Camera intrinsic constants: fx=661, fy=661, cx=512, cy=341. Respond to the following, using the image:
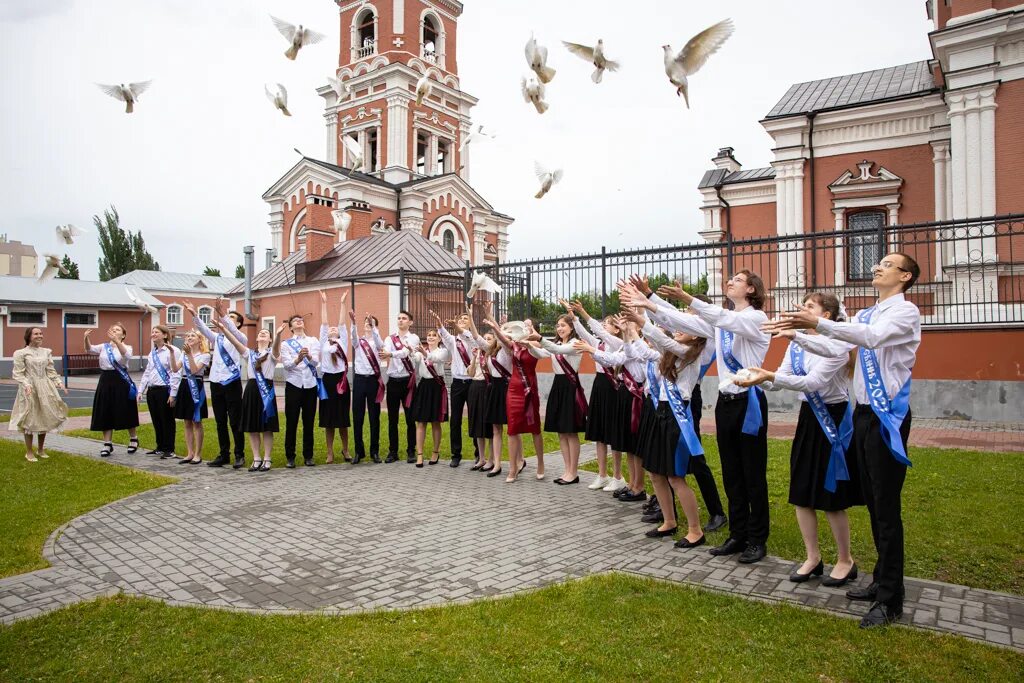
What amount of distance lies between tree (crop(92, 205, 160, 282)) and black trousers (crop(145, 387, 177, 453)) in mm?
61466

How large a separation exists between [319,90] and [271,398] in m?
36.8

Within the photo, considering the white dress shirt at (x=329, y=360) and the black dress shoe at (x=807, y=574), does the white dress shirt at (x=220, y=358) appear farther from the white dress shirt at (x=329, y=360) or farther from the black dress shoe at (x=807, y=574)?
the black dress shoe at (x=807, y=574)

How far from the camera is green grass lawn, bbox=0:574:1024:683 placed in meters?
3.38

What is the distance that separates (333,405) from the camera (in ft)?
31.7

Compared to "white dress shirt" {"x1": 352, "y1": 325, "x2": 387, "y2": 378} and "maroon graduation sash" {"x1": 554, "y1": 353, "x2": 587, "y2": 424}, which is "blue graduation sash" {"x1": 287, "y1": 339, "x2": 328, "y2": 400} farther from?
"maroon graduation sash" {"x1": 554, "y1": 353, "x2": 587, "y2": 424}

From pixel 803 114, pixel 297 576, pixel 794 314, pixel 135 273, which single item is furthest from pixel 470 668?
pixel 135 273

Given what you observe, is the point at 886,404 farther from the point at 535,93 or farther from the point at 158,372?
the point at 158,372

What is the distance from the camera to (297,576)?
496 centimetres

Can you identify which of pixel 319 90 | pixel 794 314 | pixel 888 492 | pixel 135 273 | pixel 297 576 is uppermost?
pixel 319 90

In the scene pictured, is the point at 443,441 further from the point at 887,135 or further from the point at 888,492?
the point at 887,135

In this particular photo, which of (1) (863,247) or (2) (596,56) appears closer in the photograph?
(2) (596,56)

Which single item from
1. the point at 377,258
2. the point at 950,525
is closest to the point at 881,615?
the point at 950,525

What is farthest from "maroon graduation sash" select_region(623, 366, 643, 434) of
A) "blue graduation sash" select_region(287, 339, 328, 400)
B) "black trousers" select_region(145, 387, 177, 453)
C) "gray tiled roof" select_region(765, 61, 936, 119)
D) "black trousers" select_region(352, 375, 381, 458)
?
"gray tiled roof" select_region(765, 61, 936, 119)

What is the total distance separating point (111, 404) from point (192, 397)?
5.32ft
